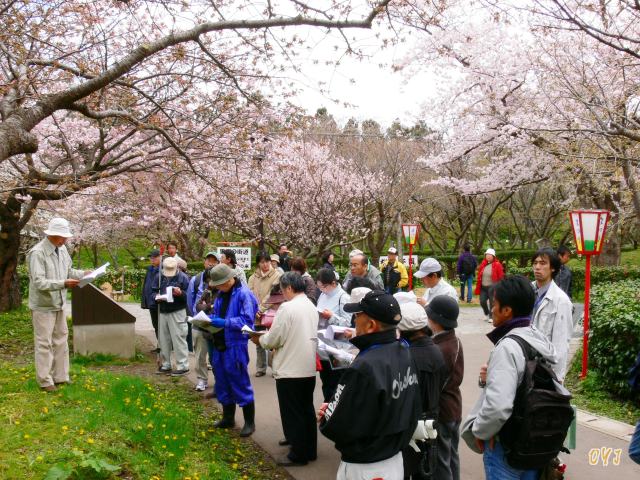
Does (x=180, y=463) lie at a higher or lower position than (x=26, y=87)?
lower

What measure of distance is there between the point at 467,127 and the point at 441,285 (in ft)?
45.4

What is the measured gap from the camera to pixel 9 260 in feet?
40.7

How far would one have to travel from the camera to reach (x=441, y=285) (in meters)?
5.87

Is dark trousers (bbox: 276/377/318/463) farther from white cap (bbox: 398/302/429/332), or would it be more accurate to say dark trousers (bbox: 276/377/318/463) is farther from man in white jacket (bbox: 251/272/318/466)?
white cap (bbox: 398/302/429/332)

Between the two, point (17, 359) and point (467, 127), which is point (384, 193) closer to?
point (467, 127)

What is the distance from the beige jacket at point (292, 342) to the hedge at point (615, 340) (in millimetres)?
4082

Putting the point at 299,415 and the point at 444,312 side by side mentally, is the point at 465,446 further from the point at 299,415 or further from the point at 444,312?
the point at 444,312

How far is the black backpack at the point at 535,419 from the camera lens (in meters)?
3.03

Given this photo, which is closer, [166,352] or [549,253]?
[549,253]

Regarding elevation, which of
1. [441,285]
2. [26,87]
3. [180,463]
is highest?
[26,87]

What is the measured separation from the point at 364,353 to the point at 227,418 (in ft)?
12.2

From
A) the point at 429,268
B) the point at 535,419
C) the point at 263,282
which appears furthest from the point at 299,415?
the point at 263,282

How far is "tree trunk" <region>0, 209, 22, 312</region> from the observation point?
39.1 ft

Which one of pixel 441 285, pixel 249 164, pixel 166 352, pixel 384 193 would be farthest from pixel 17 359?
pixel 384 193
